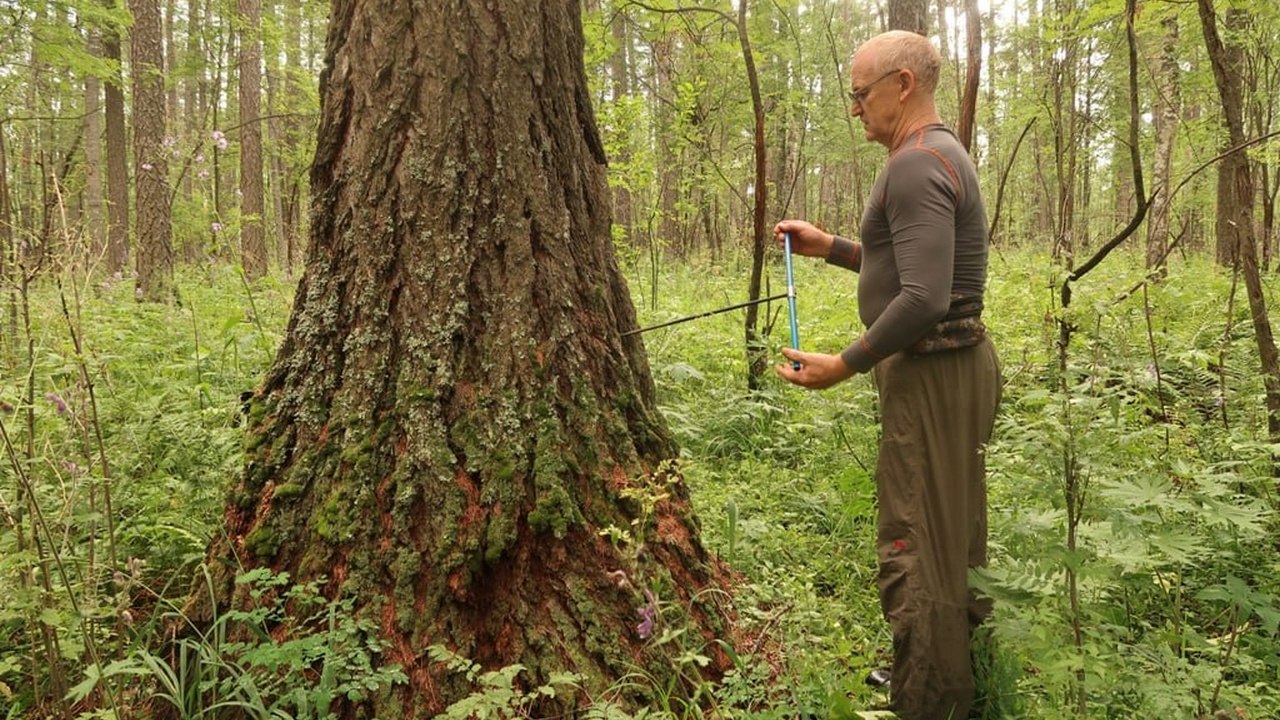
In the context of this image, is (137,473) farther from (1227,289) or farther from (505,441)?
(1227,289)

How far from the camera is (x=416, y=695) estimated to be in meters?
1.88

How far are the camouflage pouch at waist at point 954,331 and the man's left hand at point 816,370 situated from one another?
0.24 metres

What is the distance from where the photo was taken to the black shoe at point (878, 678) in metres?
2.39

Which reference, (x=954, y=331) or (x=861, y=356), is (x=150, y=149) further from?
(x=954, y=331)

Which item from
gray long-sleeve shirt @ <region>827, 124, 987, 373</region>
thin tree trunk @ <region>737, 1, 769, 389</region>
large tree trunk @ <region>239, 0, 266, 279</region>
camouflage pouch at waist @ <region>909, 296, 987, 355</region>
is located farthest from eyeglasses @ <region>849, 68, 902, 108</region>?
large tree trunk @ <region>239, 0, 266, 279</region>

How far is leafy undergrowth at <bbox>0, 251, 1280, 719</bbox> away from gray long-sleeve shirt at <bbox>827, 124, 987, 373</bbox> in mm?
435

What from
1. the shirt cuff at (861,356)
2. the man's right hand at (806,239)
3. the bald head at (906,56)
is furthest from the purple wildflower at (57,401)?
the bald head at (906,56)

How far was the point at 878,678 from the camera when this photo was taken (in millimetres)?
2418

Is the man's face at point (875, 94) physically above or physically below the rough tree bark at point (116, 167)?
below

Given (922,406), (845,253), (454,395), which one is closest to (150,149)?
(454,395)

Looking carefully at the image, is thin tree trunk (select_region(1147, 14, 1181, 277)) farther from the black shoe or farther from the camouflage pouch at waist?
the black shoe

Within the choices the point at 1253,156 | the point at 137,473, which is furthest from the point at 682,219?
the point at 137,473

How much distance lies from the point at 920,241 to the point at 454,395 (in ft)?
4.74

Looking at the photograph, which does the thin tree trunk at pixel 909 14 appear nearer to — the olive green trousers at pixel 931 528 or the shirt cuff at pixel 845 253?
the shirt cuff at pixel 845 253
